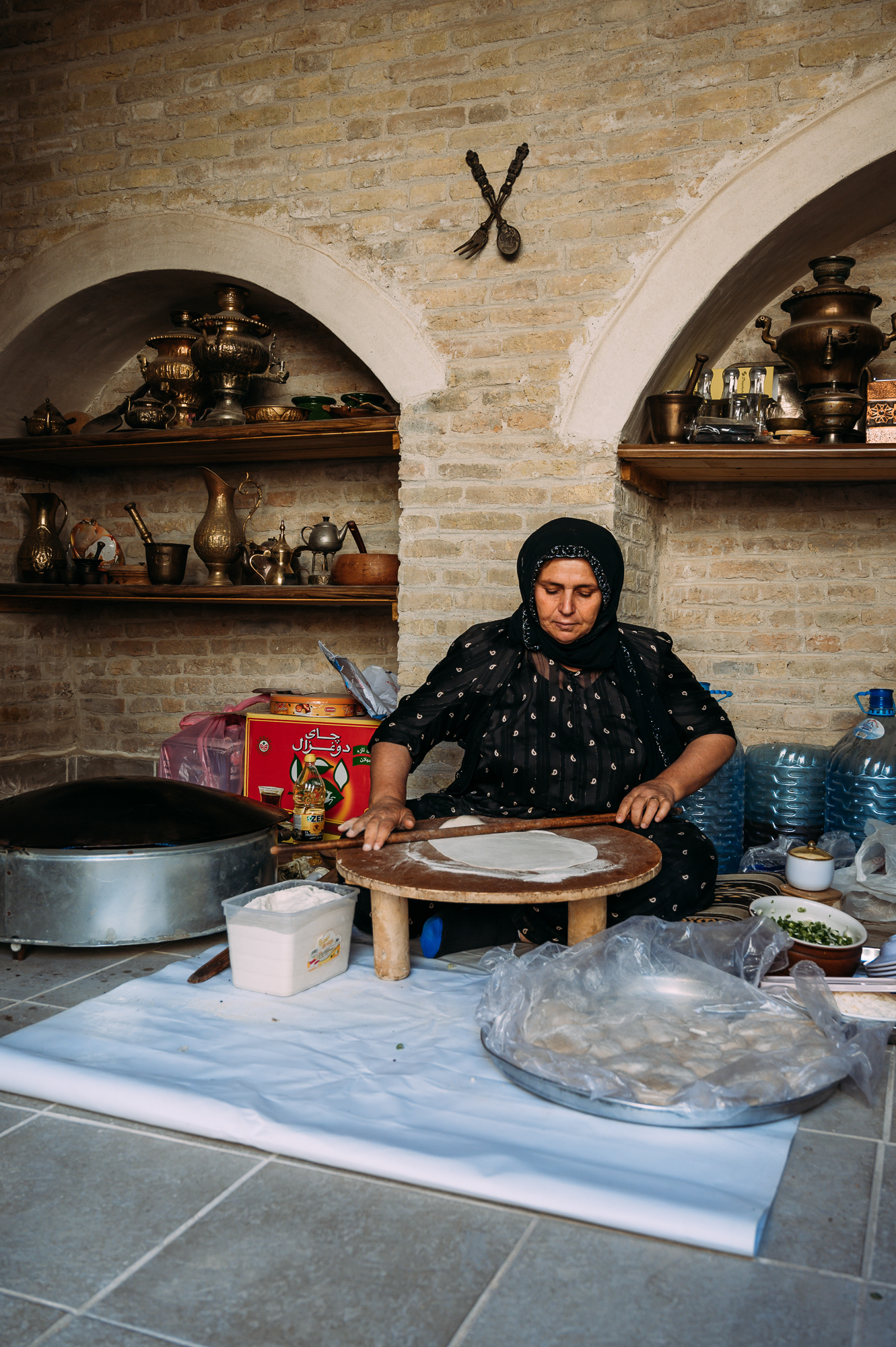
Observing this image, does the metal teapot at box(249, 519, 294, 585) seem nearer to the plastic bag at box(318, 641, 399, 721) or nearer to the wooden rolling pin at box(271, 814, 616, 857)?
the plastic bag at box(318, 641, 399, 721)

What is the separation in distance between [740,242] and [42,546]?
300cm

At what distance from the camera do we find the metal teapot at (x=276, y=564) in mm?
3998

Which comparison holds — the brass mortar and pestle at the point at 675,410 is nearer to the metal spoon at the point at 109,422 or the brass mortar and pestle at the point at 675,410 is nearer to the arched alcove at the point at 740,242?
the arched alcove at the point at 740,242

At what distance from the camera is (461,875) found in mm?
1956

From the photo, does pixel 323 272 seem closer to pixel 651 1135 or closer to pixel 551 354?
pixel 551 354

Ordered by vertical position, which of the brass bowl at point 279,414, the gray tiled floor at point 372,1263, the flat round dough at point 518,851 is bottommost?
the gray tiled floor at point 372,1263

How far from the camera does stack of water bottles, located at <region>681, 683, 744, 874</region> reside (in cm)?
334

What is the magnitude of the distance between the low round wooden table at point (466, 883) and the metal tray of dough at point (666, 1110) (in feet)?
1.07

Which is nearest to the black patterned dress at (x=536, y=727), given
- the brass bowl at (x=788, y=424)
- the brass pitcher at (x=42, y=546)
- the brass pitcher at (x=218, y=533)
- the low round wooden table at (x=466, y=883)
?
the low round wooden table at (x=466, y=883)

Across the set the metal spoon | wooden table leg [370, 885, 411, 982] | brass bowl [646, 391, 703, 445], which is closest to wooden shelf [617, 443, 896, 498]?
brass bowl [646, 391, 703, 445]

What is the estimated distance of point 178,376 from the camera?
401 cm

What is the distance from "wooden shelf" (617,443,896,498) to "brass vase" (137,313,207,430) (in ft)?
5.86

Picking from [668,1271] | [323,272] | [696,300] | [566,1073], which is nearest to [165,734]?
[323,272]

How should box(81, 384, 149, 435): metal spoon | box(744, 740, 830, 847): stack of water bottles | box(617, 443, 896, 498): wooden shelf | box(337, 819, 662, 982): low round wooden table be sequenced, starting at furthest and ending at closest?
box(81, 384, 149, 435): metal spoon → box(744, 740, 830, 847): stack of water bottles → box(617, 443, 896, 498): wooden shelf → box(337, 819, 662, 982): low round wooden table
